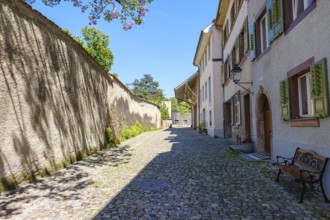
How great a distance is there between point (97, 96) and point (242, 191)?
8271 millimetres

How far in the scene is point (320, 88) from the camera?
4.76 m

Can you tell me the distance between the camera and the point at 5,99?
16.5 ft

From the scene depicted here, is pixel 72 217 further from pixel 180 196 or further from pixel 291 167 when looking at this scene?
pixel 291 167

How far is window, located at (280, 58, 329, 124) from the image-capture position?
4695mm

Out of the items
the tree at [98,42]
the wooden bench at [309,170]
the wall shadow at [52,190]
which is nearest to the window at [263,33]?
the wooden bench at [309,170]

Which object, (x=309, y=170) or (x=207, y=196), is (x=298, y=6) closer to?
(x=309, y=170)

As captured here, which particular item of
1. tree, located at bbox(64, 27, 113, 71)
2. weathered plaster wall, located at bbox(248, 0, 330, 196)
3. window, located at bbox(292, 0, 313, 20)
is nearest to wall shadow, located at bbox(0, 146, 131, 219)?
weathered plaster wall, located at bbox(248, 0, 330, 196)

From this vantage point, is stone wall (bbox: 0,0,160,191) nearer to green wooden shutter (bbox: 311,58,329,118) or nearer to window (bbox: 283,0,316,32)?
green wooden shutter (bbox: 311,58,329,118)

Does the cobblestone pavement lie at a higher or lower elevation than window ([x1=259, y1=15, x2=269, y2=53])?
lower

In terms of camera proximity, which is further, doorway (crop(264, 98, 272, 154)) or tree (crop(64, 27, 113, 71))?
tree (crop(64, 27, 113, 71))

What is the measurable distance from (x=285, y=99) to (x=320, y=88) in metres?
1.89

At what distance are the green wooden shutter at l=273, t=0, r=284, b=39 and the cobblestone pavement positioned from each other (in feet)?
12.2

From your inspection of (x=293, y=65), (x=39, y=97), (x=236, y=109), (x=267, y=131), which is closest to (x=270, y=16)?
(x=293, y=65)

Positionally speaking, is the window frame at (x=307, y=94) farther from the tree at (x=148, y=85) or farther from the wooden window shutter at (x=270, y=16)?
the tree at (x=148, y=85)
